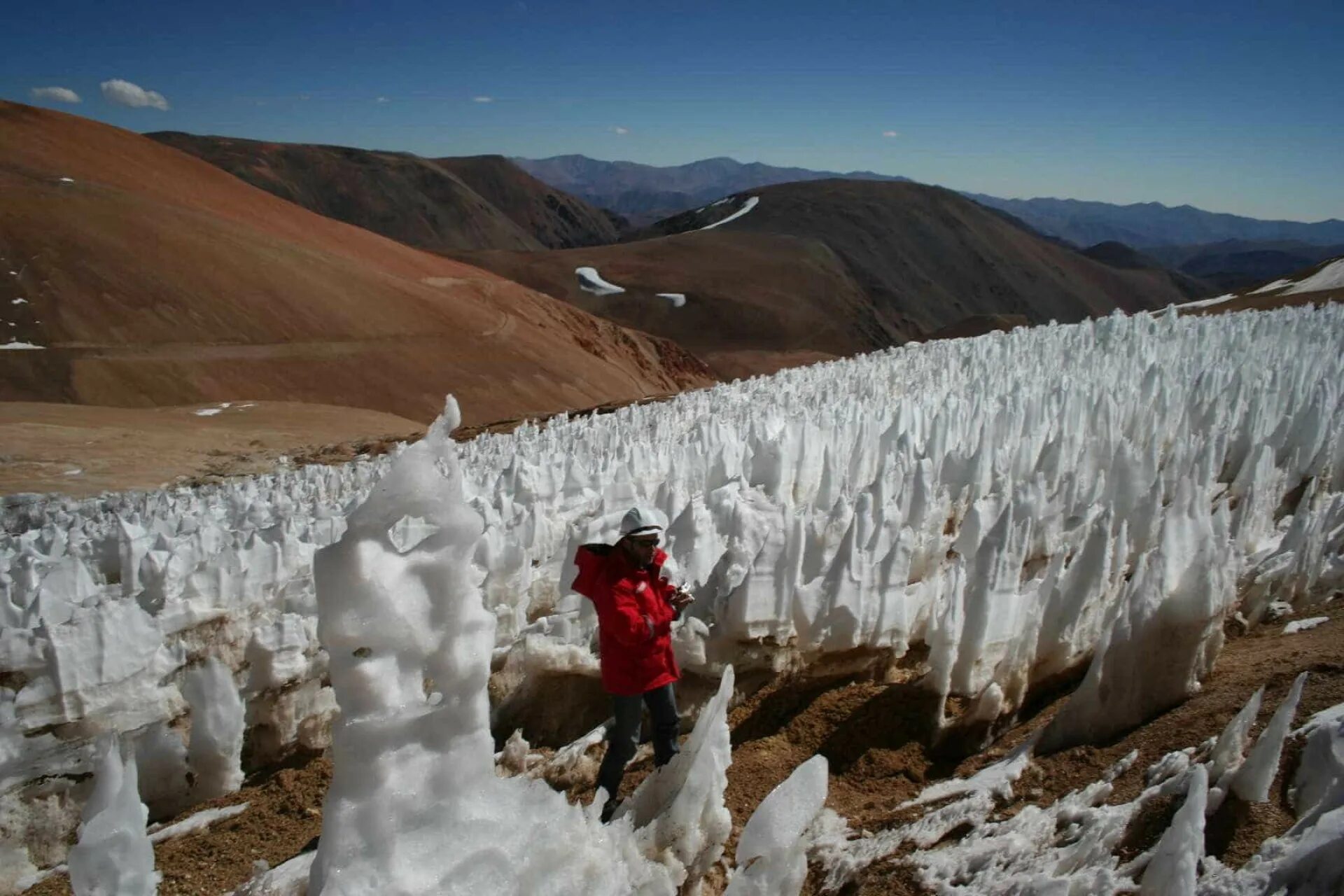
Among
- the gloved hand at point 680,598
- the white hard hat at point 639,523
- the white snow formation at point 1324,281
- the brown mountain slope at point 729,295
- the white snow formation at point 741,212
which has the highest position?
the white snow formation at point 741,212

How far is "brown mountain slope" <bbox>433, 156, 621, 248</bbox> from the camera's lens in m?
111

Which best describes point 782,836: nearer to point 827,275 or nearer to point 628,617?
point 628,617

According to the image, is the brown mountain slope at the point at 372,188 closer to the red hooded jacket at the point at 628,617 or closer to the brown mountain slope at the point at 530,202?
the brown mountain slope at the point at 530,202

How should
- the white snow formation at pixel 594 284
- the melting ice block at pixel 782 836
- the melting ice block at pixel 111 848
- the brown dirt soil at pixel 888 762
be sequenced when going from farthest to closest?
Answer: the white snow formation at pixel 594 284 < the brown dirt soil at pixel 888 762 < the melting ice block at pixel 782 836 < the melting ice block at pixel 111 848

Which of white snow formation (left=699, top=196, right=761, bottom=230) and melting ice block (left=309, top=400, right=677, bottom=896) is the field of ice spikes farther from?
white snow formation (left=699, top=196, right=761, bottom=230)

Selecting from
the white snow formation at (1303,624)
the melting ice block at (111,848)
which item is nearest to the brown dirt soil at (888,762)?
the white snow formation at (1303,624)

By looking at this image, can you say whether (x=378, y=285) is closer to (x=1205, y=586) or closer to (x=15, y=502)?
(x=15, y=502)

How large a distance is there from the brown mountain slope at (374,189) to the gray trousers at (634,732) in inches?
3265

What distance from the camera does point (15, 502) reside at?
920 centimetres

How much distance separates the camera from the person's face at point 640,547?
117 inches

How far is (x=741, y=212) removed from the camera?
75.1m

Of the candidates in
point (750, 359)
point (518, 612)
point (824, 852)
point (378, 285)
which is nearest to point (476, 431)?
point (518, 612)

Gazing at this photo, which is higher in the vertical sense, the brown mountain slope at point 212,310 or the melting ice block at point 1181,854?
the brown mountain slope at point 212,310

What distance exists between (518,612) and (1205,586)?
2.94m
